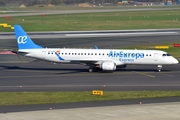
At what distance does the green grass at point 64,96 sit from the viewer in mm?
42844

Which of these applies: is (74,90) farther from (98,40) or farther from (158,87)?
(98,40)

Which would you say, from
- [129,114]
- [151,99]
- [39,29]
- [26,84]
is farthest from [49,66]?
[39,29]

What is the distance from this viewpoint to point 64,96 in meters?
45.3

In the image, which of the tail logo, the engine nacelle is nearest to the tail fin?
the tail logo

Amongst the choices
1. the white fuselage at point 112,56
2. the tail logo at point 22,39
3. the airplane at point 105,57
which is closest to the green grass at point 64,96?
the airplane at point 105,57

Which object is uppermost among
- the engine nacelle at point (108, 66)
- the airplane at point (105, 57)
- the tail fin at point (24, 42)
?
the tail fin at point (24, 42)

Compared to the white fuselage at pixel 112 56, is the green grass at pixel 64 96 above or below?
below

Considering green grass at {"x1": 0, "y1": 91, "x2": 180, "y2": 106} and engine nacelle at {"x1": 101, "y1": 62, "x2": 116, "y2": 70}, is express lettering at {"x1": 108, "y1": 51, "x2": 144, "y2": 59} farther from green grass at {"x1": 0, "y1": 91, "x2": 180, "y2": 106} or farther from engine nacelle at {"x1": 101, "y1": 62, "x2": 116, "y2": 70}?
green grass at {"x1": 0, "y1": 91, "x2": 180, "y2": 106}

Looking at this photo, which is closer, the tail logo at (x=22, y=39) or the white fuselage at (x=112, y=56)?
the white fuselage at (x=112, y=56)

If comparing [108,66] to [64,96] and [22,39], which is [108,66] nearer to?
[22,39]

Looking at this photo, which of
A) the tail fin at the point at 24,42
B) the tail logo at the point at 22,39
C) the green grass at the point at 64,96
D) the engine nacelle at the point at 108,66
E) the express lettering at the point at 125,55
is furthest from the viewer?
the tail logo at the point at 22,39

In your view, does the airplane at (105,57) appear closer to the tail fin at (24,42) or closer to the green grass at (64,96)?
the tail fin at (24,42)

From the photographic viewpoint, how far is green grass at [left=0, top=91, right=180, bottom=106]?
42.8 m

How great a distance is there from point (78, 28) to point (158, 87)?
7983 cm
